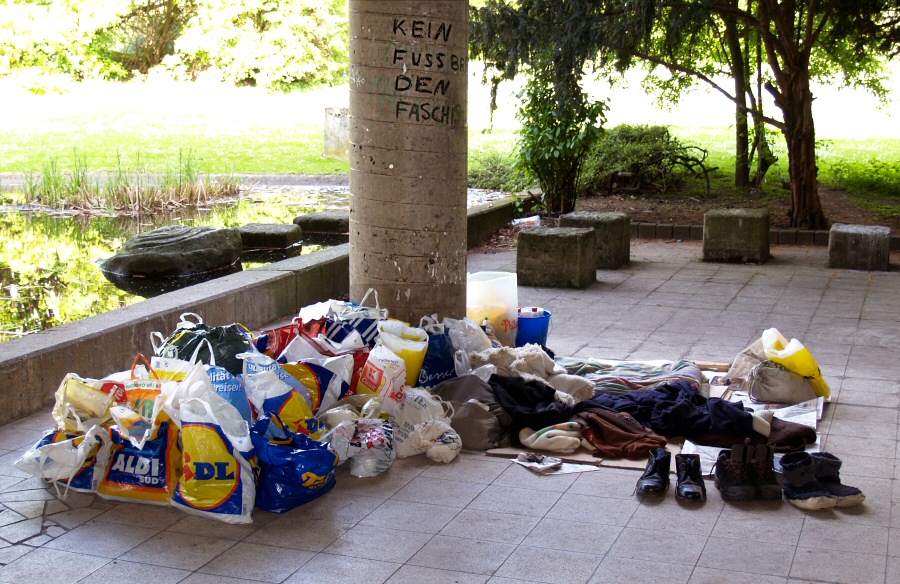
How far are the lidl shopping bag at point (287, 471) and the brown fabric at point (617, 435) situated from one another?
1454 millimetres

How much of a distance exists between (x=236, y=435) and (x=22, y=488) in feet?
3.50

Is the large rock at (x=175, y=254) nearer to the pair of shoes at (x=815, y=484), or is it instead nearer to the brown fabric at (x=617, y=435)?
the brown fabric at (x=617, y=435)

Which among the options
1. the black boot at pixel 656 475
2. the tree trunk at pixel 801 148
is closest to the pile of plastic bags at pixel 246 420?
the black boot at pixel 656 475

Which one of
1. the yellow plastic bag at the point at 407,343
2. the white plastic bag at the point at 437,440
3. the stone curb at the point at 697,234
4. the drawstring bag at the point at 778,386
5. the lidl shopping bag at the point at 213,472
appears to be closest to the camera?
the lidl shopping bag at the point at 213,472

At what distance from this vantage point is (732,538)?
3.97 meters

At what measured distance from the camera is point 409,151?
5.94 m

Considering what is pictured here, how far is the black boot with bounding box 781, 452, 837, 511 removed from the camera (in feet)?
13.9

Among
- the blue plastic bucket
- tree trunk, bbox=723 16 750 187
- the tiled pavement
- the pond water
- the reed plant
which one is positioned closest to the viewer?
the tiled pavement

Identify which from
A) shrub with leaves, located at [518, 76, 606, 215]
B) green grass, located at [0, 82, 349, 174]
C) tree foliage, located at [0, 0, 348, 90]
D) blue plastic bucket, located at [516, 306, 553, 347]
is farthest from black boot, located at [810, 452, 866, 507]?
tree foliage, located at [0, 0, 348, 90]

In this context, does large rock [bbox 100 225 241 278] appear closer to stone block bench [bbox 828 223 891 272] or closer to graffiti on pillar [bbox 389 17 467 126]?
graffiti on pillar [bbox 389 17 467 126]

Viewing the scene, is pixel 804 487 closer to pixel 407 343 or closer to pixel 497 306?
pixel 407 343

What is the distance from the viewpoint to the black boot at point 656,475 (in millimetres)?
4430

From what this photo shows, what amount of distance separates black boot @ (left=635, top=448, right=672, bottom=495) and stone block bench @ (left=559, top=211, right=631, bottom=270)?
6036 millimetres

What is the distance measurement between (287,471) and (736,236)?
7.91 meters
